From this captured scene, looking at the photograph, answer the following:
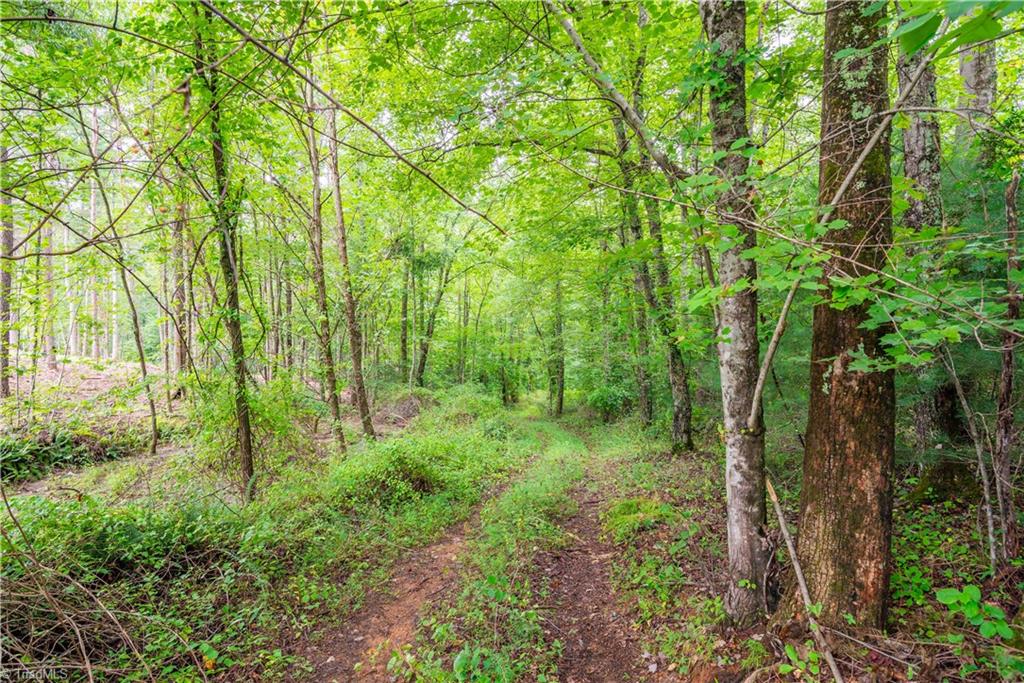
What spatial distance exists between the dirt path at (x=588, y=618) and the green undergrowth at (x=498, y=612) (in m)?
0.16

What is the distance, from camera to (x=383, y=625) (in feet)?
14.3

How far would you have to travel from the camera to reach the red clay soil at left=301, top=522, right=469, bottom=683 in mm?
3764

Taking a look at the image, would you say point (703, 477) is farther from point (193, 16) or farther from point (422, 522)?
point (193, 16)

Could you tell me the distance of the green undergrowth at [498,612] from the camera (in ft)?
11.5


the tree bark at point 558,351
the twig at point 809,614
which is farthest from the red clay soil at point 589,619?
the tree bark at point 558,351

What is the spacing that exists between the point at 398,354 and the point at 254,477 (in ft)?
48.9

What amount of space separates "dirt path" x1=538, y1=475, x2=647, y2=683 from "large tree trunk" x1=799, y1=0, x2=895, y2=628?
1654 mm

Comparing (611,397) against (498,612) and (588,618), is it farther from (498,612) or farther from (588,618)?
(498,612)

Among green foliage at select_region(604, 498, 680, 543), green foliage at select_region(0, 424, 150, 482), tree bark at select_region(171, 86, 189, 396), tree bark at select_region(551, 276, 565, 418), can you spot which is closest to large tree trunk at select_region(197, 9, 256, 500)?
tree bark at select_region(171, 86, 189, 396)

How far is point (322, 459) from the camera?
7.72 metres

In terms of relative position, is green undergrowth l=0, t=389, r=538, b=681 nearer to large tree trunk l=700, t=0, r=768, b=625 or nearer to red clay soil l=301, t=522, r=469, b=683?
red clay soil l=301, t=522, r=469, b=683

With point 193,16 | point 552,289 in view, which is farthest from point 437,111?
point 552,289

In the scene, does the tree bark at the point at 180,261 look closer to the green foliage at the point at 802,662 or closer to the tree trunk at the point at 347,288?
the tree trunk at the point at 347,288

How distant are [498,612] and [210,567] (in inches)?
120
